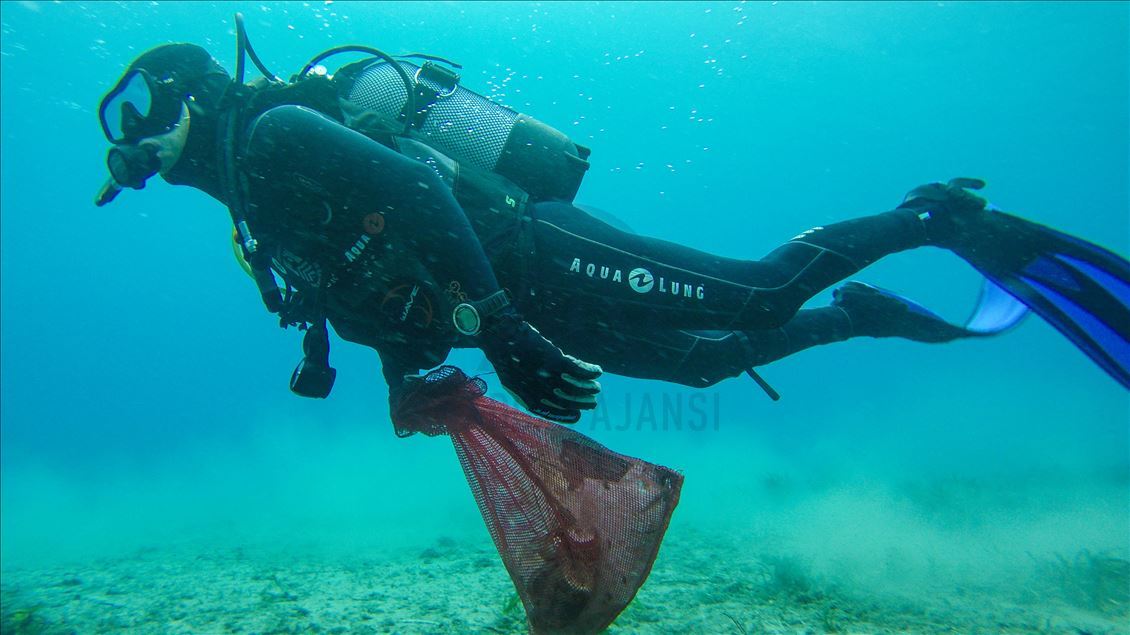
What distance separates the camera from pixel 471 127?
9.29 ft

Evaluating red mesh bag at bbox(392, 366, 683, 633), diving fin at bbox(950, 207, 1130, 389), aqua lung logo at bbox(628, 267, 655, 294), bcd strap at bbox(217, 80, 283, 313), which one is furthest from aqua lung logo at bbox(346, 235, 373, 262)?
diving fin at bbox(950, 207, 1130, 389)

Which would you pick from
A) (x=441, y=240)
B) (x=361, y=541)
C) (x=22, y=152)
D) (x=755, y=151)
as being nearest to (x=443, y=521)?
(x=361, y=541)

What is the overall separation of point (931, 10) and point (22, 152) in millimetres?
71586

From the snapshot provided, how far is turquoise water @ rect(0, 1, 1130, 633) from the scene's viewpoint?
5168 mm

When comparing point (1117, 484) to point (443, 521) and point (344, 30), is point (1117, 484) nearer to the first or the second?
point (443, 521)

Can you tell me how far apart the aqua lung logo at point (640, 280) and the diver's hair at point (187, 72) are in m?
2.39

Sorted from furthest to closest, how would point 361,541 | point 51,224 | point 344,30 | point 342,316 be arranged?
point 51,224 → point 344,30 → point 361,541 → point 342,316

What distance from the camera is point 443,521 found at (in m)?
12.6

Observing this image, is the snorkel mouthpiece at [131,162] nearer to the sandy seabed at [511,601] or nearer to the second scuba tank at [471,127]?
the second scuba tank at [471,127]

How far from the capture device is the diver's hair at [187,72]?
Result: 271cm

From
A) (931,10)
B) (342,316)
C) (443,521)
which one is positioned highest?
(931,10)

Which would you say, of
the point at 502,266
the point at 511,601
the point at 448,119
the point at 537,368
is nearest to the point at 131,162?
the point at 448,119

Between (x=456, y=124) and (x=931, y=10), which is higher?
(x=931, y=10)

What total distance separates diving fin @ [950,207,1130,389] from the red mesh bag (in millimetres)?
3200
